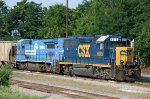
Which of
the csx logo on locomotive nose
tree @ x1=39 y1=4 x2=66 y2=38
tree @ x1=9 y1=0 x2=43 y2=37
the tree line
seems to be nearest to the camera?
the csx logo on locomotive nose

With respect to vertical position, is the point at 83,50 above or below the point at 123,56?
above

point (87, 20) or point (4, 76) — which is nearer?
point (4, 76)

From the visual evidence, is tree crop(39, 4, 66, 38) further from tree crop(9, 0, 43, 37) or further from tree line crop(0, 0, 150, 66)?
tree crop(9, 0, 43, 37)

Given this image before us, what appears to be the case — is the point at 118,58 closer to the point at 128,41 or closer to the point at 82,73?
the point at 128,41

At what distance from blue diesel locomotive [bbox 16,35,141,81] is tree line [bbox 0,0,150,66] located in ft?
33.9

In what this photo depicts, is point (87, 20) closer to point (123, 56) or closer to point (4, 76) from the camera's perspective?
point (123, 56)

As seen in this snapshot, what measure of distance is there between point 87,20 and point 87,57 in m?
35.0

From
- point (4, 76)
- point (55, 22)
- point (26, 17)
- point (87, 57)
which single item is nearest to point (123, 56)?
point (87, 57)

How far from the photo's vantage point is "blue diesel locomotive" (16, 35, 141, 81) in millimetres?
23953

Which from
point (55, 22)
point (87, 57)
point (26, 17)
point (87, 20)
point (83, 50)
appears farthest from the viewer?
point (26, 17)

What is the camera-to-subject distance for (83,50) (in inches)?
1069

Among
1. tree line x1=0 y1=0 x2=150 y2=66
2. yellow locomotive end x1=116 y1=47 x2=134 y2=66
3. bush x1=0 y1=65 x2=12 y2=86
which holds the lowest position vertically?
bush x1=0 y1=65 x2=12 y2=86

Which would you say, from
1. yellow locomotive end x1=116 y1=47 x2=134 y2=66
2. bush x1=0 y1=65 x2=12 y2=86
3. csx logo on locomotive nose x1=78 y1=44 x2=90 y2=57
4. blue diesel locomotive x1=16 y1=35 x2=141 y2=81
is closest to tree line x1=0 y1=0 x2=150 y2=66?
blue diesel locomotive x1=16 y1=35 x2=141 y2=81

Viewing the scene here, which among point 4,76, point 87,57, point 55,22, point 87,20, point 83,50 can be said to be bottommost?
point 4,76
